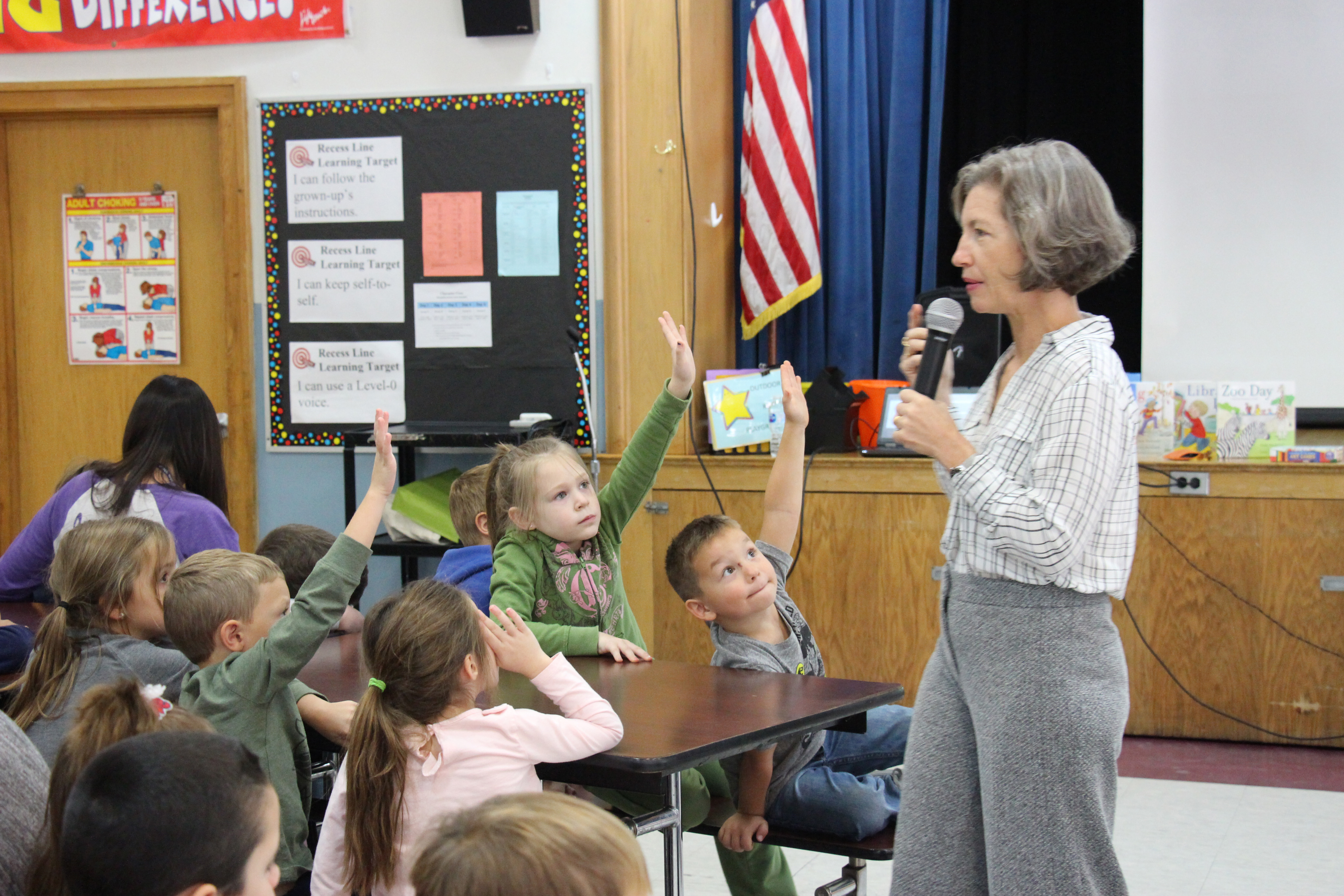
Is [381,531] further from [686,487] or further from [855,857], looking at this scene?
[855,857]

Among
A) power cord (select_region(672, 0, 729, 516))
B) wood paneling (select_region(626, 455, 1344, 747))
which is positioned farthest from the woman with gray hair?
power cord (select_region(672, 0, 729, 516))

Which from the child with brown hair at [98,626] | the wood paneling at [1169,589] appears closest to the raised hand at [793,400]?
the child with brown hair at [98,626]

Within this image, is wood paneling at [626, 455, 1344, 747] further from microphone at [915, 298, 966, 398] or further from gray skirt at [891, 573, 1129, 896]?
gray skirt at [891, 573, 1129, 896]

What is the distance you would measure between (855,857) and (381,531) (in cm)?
254

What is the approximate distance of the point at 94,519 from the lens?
245 cm

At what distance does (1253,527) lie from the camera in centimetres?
350

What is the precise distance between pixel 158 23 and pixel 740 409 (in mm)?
2391

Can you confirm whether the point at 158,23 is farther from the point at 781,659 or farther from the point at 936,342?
the point at 936,342

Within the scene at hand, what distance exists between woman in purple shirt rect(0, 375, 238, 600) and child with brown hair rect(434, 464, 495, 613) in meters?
0.47

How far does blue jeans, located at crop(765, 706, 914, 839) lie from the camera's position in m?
1.84

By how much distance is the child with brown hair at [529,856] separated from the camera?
36.0 inches

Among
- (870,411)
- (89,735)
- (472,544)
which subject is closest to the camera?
(89,735)

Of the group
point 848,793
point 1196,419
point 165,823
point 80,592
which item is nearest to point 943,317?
point 848,793

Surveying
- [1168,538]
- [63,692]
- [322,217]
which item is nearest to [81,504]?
[63,692]
